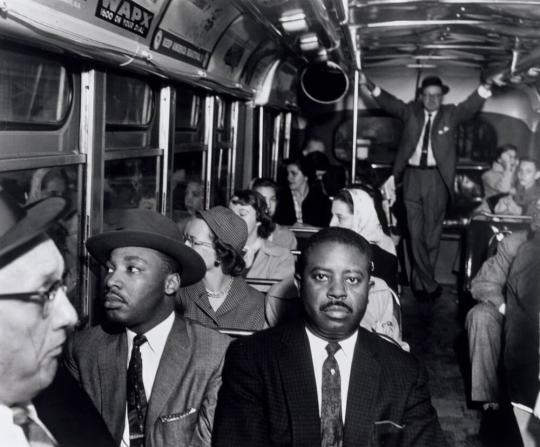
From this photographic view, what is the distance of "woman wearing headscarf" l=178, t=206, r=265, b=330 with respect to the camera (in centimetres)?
355

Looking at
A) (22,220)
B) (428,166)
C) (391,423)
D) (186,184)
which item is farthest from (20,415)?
(428,166)

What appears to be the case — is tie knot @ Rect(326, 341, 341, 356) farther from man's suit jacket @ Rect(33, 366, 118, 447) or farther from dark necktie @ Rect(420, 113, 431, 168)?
dark necktie @ Rect(420, 113, 431, 168)

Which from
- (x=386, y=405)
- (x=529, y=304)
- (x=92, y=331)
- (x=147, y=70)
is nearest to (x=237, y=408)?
(x=386, y=405)

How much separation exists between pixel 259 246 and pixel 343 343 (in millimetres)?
2463

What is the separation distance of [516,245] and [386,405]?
283 centimetres

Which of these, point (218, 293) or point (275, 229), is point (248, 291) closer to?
point (218, 293)

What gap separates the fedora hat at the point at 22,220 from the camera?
129 cm

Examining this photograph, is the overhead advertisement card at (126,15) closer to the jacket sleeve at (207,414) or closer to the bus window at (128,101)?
the bus window at (128,101)

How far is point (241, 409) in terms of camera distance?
2.34 m

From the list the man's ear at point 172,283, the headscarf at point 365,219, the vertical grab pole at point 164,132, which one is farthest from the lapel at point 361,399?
the headscarf at point 365,219

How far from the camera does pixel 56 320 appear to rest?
1453 mm

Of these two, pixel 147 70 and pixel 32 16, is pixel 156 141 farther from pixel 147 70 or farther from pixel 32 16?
pixel 32 16

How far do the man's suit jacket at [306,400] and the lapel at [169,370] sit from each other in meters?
0.18

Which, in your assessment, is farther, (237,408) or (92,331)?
(92,331)
